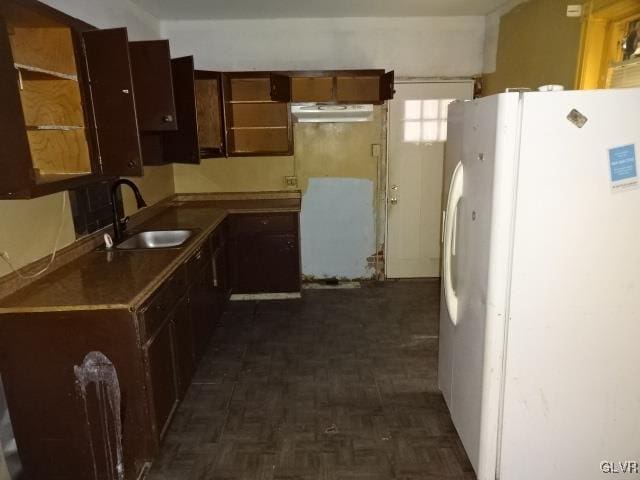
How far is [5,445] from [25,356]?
0.42 metres

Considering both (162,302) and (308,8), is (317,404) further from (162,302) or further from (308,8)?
(308,8)

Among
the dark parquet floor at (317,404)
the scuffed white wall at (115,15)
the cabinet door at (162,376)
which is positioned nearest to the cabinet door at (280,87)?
the scuffed white wall at (115,15)

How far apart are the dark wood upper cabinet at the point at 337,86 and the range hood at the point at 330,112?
0.13 meters

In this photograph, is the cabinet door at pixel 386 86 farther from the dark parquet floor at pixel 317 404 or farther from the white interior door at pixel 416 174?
the dark parquet floor at pixel 317 404

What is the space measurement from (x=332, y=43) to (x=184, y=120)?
69.5 inches

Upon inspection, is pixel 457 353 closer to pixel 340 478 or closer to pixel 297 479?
pixel 340 478

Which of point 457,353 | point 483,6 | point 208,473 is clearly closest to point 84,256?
point 208,473

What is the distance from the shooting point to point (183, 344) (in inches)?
101

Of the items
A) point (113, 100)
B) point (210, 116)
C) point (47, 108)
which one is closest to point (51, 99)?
point (47, 108)

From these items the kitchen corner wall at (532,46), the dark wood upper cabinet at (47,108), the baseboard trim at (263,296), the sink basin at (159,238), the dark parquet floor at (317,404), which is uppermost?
the kitchen corner wall at (532,46)

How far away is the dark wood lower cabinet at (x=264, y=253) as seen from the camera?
4.05 m

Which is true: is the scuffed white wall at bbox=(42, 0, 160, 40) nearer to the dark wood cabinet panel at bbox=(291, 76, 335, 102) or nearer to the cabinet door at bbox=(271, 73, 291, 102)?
the cabinet door at bbox=(271, 73, 291, 102)

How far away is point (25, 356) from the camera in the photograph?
1.91m

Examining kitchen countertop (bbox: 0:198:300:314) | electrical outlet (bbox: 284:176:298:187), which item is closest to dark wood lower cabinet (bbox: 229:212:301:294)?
electrical outlet (bbox: 284:176:298:187)
